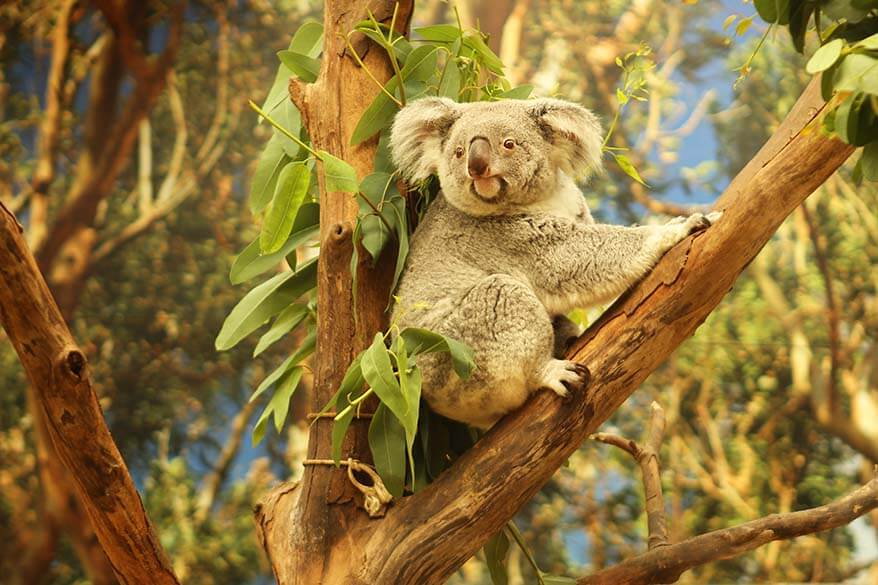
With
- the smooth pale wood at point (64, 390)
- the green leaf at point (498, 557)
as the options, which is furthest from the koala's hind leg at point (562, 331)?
the smooth pale wood at point (64, 390)

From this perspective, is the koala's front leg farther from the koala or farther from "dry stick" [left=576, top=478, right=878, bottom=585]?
"dry stick" [left=576, top=478, right=878, bottom=585]

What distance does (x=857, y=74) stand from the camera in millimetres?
1116

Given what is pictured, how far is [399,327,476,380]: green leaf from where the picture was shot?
1859 millimetres

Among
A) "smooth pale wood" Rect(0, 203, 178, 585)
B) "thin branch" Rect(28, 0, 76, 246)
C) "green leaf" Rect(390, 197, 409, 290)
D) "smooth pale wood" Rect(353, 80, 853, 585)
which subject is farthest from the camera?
"thin branch" Rect(28, 0, 76, 246)

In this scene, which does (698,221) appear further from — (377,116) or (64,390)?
(64,390)

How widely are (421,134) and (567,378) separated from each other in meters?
0.66

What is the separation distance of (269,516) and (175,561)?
7.27ft

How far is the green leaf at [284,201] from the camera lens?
5.99 feet

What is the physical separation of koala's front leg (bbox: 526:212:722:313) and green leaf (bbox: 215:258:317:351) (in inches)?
21.4

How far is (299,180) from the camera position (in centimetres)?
183

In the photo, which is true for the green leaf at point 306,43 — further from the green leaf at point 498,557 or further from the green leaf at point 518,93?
the green leaf at point 498,557

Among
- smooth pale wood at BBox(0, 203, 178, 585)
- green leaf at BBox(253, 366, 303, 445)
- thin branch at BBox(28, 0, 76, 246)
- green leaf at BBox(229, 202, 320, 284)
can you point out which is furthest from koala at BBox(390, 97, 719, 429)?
thin branch at BBox(28, 0, 76, 246)

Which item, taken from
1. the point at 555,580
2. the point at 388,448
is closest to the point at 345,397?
the point at 388,448

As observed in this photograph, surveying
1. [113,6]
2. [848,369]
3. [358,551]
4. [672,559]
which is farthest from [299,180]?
[113,6]
